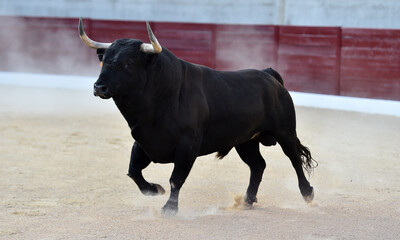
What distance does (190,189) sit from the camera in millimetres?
4859

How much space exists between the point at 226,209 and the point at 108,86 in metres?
1.10

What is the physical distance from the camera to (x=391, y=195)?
187 inches

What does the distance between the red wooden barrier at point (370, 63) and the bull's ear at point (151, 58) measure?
5.97 m

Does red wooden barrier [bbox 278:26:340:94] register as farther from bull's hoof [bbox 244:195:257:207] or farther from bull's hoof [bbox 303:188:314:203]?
bull's hoof [bbox 244:195:257:207]

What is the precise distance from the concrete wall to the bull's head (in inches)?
265

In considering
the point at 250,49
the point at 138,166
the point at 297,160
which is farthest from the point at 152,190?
the point at 250,49

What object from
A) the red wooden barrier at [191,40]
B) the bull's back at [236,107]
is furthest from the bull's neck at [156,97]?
the red wooden barrier at [191,40]

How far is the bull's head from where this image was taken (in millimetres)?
3650

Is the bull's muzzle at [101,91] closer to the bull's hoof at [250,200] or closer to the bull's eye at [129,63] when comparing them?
the bull's eye at [129,63]

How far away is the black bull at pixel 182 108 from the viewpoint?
379cm

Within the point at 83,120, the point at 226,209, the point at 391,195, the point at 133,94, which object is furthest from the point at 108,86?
the point at 83,120

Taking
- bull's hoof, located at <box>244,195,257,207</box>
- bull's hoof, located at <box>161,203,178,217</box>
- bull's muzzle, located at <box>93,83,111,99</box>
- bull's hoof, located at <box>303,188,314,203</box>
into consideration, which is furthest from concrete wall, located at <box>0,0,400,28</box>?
bull's muzzle, located at <box>93,83,111,99</box>

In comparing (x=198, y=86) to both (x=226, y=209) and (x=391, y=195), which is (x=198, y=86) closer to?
(x=226, y=209)

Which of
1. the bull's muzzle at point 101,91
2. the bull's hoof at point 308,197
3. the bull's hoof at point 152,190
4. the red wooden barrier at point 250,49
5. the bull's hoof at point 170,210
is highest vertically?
the bull's muzzle at point 101,91
